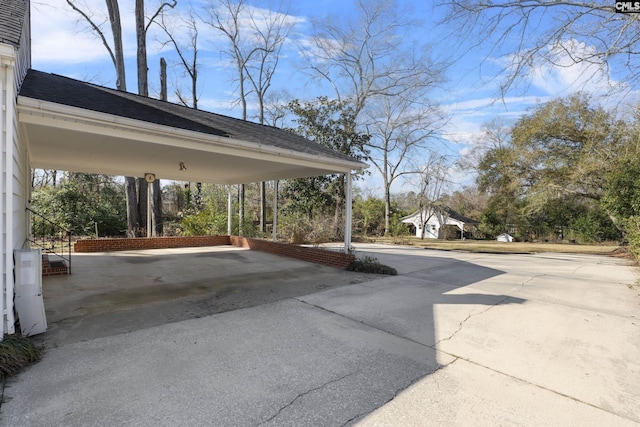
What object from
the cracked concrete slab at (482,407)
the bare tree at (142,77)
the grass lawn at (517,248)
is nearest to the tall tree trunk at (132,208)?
the bare tree at (142,77)

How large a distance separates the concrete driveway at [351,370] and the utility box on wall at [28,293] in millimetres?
573

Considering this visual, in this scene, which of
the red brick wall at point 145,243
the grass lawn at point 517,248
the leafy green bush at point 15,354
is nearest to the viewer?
the leafy green bush at point 15,354

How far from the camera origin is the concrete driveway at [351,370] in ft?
7.92

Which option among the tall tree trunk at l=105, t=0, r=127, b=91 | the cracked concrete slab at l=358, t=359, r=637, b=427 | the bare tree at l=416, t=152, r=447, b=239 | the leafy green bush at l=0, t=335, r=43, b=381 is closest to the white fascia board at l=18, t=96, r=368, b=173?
the leafy green bush at l=0, t=335, r=43, b=381

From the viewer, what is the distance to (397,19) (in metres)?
20.7

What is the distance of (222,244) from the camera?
13445mm

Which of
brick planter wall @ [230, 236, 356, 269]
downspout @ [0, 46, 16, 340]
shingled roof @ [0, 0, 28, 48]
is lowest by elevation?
brick planter wall @ [230, 236, 356, 269]

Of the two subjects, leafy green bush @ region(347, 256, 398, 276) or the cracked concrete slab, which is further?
leafy green bush @ region(347, 256, 398, 276)

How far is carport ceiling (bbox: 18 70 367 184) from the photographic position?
4.32 meters

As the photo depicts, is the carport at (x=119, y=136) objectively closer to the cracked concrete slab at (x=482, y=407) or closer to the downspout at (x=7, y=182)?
the downspout at (x=7, y=182)

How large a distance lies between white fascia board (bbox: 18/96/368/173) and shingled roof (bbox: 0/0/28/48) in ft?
2.40

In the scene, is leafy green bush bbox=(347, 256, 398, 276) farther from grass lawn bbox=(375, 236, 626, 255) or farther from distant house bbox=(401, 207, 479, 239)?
distant house bbox=(401, 207, 479, 239)

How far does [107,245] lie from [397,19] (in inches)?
821

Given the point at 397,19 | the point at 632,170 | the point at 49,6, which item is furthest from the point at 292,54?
the point at 632,170
